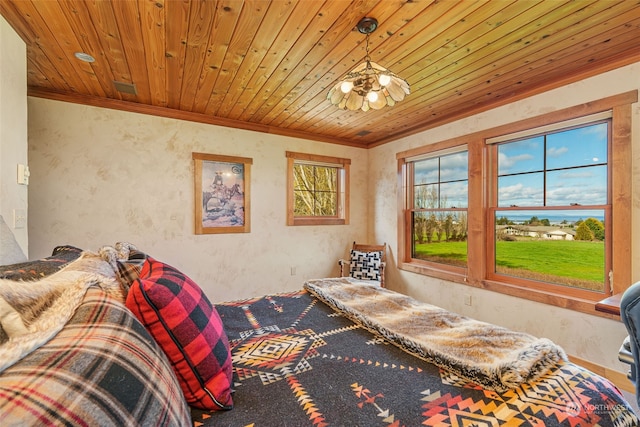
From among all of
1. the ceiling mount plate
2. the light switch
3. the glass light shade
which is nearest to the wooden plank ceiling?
the ceiling mount plate

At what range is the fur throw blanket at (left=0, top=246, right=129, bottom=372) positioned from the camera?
0.55 m

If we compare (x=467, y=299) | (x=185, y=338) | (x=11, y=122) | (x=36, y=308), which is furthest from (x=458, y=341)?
(x=11, y=122)

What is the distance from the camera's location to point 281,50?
199 cm

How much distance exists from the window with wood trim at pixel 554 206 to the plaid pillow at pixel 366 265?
868 mm

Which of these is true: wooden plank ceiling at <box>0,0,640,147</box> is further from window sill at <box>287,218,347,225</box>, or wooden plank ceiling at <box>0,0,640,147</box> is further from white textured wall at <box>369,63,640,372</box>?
window sill at <box>287,218,347,225</box>

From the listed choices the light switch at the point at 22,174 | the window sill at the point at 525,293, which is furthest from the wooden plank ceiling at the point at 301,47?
the window sill at the point at 525,293

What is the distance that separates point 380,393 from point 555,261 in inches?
100

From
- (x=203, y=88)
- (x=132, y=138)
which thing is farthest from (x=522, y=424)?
(x=132, y=138)

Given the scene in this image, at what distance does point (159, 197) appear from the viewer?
10.3 feet

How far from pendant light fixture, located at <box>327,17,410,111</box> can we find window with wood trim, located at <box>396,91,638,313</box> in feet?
5.48

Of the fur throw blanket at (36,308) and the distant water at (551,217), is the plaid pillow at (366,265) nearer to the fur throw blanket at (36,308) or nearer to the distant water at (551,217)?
the distant water at (551,217)

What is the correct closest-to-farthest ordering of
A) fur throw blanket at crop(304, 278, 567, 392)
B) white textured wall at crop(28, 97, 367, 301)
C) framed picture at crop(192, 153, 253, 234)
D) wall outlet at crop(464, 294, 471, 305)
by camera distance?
fur throw blanket at crop(304, 278, 567, 392)
white textured wall at crop(28, 97, 367, 301)
wall outlet at crop(464, 294, 471, 305)
framed picture at crop(192, 153, 253, 234)

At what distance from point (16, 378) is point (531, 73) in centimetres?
332

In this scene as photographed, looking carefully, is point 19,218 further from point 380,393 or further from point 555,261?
point 555,261
